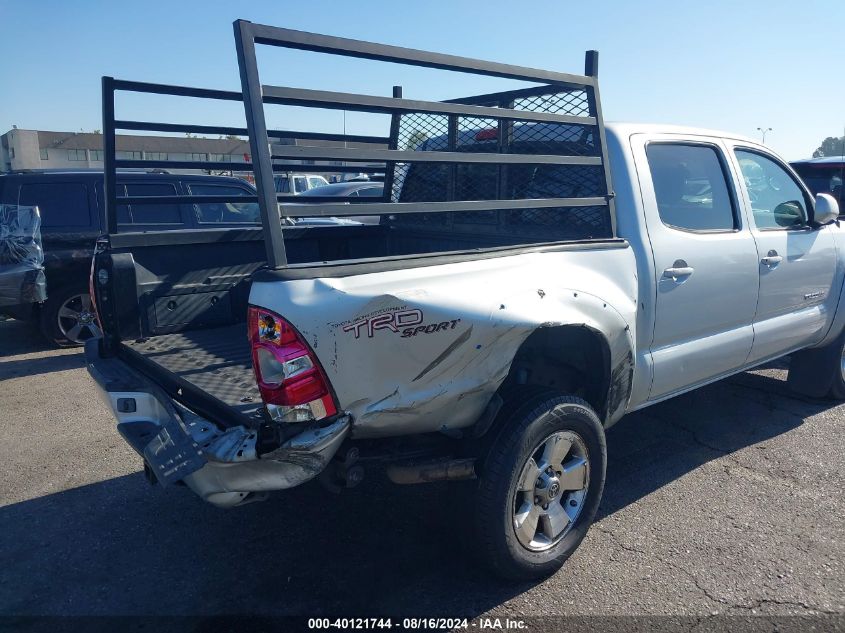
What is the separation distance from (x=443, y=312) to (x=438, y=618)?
131cm

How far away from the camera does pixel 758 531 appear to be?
3.69 m

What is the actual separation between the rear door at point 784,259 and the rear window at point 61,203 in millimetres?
6590

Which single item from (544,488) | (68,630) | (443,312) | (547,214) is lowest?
(68,630)

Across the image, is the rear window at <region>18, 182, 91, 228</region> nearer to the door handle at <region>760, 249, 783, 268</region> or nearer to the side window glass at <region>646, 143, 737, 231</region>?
the side window glass at <region>646, 143, 737, 231</region>

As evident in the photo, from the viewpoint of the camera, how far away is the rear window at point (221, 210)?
8.37 meters

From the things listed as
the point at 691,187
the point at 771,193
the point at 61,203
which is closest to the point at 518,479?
the point at 691,187

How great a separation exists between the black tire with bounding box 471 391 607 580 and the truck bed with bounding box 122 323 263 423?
1.02 metres

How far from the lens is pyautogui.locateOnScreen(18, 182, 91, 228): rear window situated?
7539mm

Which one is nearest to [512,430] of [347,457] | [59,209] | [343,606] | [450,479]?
[450,479]

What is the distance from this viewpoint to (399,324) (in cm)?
262

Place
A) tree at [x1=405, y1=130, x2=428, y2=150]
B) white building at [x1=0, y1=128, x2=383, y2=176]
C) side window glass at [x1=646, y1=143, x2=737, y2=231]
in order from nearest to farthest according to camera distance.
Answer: side window glass at [x1=646, y1=143, x2=737, y2=231] → tree at [x1=405, y1=130, x2=428, y2=150] → white building at [x1=0, y1=128, x2=383, y2=176]

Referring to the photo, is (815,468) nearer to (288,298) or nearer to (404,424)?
(404,424)

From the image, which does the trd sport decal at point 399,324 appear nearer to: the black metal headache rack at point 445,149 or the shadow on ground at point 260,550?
the black metal headache rack at point 445,149

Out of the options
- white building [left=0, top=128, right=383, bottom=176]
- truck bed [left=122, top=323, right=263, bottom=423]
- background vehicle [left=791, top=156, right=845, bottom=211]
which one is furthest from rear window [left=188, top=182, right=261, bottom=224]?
white building [left=0, top=128, right=383, bottom=176]
